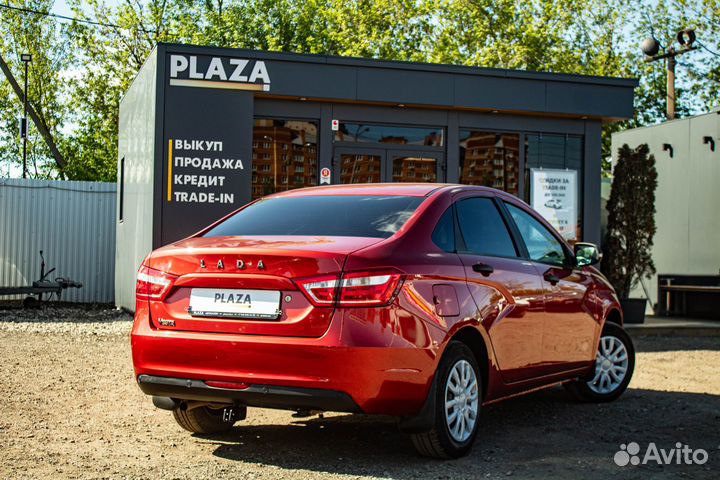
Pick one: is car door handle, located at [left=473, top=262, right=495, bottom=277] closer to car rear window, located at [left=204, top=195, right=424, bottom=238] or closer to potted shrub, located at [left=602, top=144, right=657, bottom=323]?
car rear window, located at [left=204, top=195, right=424, bottom=238]

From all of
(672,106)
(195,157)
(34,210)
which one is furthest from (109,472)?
(672,106)

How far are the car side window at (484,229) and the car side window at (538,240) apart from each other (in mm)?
260

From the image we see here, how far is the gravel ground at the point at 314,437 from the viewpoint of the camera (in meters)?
5.18

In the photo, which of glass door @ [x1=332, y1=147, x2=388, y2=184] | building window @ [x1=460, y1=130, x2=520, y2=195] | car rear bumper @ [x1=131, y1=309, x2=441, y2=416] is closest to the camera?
car rear bumper @ [x1=131, y1=309, x2=441, y2=416]

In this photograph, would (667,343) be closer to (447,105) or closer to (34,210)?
(447,105)

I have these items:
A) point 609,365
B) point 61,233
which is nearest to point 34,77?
point 61,233

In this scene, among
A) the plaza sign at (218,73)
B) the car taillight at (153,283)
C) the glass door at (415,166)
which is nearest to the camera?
the car taillight at (153,283)

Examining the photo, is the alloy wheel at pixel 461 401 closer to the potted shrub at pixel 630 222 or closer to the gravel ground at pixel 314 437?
the gravel ground at pixel 314 437

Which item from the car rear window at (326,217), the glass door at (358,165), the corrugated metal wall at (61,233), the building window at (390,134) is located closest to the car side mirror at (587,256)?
the car rear window at (326,217)

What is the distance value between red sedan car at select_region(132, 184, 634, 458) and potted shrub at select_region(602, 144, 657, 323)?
9.93 metres

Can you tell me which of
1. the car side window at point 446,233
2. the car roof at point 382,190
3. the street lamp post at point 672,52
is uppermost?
the street lamp post at point 672,52

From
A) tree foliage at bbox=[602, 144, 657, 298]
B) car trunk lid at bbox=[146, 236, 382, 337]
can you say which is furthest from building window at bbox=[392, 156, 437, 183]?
car trunk lid at bbox=[146, 236, 382, 337]

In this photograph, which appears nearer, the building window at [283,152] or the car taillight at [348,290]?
the car taillight at [348,290]

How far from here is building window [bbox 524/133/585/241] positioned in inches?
603
